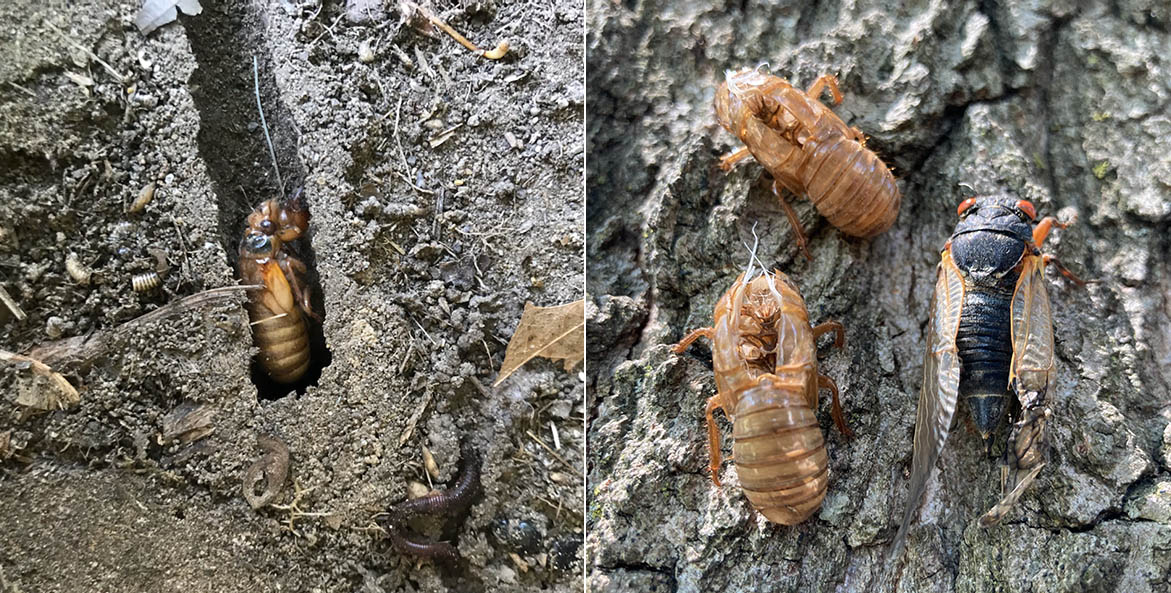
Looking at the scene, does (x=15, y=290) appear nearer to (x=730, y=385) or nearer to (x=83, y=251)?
(x=83, y=251)

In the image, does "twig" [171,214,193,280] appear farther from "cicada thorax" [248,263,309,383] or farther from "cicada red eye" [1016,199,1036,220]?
"cicada red eye" [1016,199,1036,220]

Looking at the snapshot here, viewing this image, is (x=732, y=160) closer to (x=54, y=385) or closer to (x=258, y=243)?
(x=258, y=243)

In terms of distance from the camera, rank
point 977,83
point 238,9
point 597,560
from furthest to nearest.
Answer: point 977,83, point 238,9, point 597,560

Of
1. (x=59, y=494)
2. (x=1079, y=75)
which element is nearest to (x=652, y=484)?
(x=59, y=494)

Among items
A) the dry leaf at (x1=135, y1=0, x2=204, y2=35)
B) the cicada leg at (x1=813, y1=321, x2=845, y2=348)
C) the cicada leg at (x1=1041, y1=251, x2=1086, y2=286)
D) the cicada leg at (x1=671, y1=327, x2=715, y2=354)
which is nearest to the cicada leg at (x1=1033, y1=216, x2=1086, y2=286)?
the cicada leg at (x1=1041, y1=251, x2=1086, y2=286)

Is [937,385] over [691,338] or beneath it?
beneath

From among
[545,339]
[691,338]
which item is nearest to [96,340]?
[545,339]

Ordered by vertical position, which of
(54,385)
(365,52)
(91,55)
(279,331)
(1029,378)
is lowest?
(1029,378)
